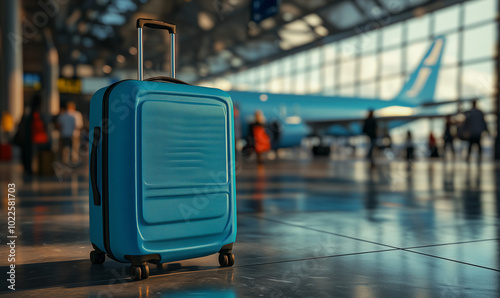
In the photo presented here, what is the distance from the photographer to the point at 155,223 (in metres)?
2.07

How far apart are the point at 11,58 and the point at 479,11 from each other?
19861 millimetres

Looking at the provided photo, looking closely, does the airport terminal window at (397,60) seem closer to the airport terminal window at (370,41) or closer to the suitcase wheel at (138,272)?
the airport terminal window at (370,41)

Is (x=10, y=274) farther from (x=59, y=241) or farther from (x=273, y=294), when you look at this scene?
(x=273, y=294)

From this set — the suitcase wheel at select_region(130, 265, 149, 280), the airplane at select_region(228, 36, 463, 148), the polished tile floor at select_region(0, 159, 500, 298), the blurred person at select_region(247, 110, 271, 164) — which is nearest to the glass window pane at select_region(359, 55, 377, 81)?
the airplane at select_region(228, 36, 463, 148)

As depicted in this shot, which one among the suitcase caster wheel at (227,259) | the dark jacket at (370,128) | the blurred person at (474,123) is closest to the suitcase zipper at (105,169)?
the suitcase caster wheel at (227,259)

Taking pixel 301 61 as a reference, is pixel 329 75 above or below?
below

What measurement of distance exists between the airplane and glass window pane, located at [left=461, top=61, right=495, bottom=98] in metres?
1.35

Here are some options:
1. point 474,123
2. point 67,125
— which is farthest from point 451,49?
point 67,125

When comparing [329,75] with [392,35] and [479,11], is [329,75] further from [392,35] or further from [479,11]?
[479,11]

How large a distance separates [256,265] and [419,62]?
26.3 metres

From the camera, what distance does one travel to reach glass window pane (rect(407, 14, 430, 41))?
24694 mm

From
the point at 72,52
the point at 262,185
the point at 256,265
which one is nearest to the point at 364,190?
the point at 262,185

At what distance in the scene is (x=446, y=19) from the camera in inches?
918

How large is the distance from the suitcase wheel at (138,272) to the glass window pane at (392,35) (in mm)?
26586
